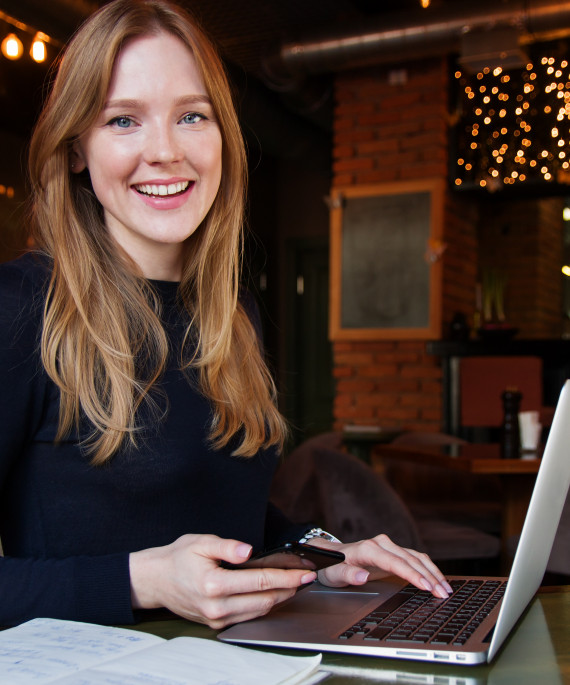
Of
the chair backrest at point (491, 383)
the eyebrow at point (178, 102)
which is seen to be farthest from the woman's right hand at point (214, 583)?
the chair backrest at point (491, 383)

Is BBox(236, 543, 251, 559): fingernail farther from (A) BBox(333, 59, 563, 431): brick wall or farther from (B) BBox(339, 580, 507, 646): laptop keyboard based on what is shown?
(A) BBox(333, 59, 563, 431): brick wall

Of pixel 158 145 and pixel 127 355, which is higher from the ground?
pixel 158 145

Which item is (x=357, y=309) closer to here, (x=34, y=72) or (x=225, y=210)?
(x=34, y=72)

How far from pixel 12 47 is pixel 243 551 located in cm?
419

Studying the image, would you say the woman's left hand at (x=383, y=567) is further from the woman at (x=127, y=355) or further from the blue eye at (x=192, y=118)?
the blue eye at (x=192, y=118)

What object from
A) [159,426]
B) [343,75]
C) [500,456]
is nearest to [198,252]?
[159,426]

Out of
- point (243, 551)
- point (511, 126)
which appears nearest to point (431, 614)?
point (243, 551)

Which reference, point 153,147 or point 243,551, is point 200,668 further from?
point 153,147

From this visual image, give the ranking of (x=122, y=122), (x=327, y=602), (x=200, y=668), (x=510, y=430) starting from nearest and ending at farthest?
(x=200, y=668) < (x=327, y=602) < (x=122, y=122) < (x=510, y=430)

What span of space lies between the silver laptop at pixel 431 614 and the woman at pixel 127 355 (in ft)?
0.24

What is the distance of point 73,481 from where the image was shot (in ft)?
3.69

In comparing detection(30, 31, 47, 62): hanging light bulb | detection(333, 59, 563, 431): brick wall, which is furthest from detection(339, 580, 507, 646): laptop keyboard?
detection(333, 59, 563, 431): brick wall

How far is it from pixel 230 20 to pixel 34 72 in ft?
5.32

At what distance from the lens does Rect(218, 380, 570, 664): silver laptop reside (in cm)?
78
